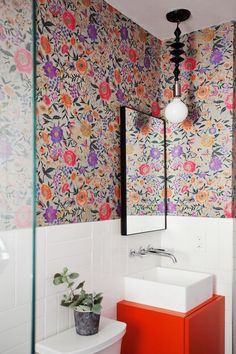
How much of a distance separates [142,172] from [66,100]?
809 millimetres

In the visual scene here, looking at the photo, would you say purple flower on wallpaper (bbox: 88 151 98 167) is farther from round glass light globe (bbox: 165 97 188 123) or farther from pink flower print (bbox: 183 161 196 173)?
pink flower print (bbox: 183 161 196 173)

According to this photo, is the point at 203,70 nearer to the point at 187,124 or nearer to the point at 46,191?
the point at 187,124

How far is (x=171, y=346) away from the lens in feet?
6.73

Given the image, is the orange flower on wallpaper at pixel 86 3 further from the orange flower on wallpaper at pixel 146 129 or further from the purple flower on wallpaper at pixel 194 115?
the purple flower on wallpaper at pixel 194 115

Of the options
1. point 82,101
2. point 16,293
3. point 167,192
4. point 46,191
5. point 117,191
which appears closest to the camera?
point 16,293

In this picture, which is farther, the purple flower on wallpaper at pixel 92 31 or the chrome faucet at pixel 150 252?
the chrome faucet at pixel 150 252

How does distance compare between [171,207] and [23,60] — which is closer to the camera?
[23,60]

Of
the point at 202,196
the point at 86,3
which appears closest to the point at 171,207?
the point at 202,196

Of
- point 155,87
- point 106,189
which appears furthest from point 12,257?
point 155,87

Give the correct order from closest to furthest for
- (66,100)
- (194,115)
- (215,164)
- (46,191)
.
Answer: (46,191), (66,100), (215,164), (194,115)

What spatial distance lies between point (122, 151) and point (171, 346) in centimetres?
117

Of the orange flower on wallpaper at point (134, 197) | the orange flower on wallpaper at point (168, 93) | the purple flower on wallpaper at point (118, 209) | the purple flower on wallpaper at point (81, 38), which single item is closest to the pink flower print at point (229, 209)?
the orange flower on wallpaper at point (134, 197)

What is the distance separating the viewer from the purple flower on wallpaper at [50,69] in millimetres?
1840

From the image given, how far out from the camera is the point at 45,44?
1.84 metres
